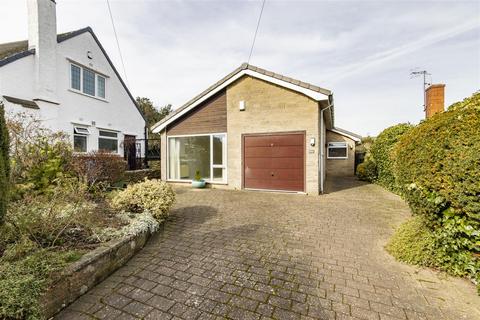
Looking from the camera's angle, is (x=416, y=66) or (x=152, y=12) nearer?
(x=152, y=12)

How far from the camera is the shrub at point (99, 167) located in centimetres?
653

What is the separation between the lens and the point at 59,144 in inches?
247

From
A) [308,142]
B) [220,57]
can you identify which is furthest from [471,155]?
[220,57]

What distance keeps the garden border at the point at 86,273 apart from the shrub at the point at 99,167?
3.82 metres

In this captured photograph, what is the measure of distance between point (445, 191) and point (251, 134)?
7050 mm

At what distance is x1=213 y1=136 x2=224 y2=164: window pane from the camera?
33.1ft

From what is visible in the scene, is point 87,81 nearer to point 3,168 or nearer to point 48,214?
point 48,214

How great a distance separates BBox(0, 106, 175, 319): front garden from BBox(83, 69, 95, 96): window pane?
7.07m

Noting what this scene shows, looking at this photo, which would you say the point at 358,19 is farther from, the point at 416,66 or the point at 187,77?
the point at 416,66

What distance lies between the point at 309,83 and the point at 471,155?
6.42 metres

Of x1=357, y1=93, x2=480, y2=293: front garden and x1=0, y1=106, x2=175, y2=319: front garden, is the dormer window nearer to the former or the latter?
x1=0, y1=106, x2=175, y2=319: front garden

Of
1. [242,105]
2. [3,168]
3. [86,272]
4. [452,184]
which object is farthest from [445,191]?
[242,105]

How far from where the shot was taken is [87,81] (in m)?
13.0

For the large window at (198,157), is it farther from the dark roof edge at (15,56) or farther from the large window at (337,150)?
the large window at (337,150)
